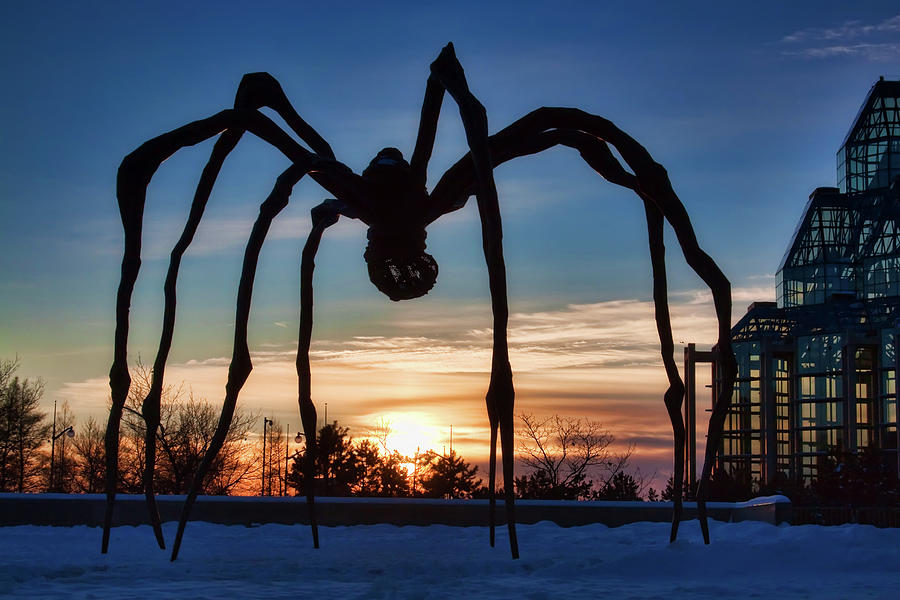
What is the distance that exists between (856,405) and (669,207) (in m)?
48.2

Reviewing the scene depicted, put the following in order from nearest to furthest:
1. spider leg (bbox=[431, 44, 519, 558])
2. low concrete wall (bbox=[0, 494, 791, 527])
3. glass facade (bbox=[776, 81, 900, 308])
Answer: spider leg (bbox=[431, 44, 519, 558]) < low concrete wall (bbox=[0, 494, 791, 527]) < glass facade (bbox=[776, 81, 900, 308])

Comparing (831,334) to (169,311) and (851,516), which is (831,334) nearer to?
(851,516)

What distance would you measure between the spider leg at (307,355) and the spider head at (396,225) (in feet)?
1.60

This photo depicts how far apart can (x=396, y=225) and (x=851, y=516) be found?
10.5 metres

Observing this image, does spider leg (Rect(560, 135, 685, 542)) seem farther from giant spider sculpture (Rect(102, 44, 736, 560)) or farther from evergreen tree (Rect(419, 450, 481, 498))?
evergreen tree (Rect(419, 450, 481, 498))

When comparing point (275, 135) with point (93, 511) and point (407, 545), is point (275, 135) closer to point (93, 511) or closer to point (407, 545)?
point (407, 545)

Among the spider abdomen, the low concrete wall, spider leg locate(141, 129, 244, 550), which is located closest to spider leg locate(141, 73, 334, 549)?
spider leg locate(141, 129, 244, 550)

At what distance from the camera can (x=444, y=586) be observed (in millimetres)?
5059

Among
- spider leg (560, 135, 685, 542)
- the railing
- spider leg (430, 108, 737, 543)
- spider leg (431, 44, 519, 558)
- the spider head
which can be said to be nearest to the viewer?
spider leg (431, 44, 519, 558)

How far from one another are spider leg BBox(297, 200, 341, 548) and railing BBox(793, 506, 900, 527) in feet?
24.8

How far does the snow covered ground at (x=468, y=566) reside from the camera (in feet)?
16.2

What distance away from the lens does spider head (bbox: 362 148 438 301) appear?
6.51m

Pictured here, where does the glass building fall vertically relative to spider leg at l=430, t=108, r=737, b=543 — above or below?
above

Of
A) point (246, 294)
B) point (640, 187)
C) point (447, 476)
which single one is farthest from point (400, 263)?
point (447, 476)
